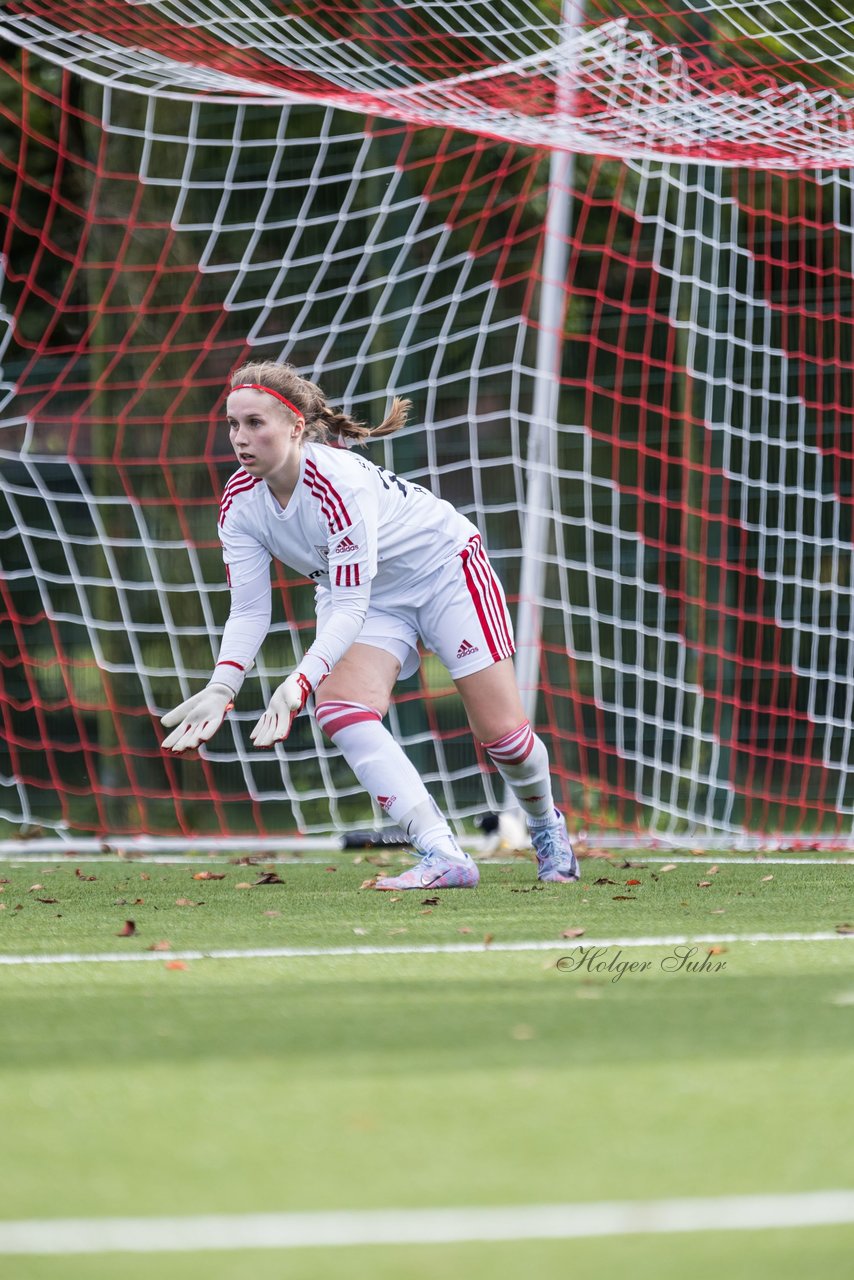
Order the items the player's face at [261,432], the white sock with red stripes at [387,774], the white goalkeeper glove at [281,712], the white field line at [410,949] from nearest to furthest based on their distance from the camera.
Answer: the white field line at [410,949]
the white goalkeeper glove at [281,712]
the player's face at [261,432]
the white sock with red stripes at [387,774]

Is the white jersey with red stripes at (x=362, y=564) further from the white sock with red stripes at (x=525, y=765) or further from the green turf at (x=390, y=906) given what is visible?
the green turf at (x=390, y=906)

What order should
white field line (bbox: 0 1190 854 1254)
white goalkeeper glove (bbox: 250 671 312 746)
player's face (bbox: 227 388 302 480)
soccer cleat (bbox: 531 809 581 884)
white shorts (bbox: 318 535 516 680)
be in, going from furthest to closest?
soccer cleat (bbox: 531 809 581 884) < white shorts (bbox: 318 535 516 680) < player's face (bbox: 227 388 302 480) < white goalkeeper glove (bbox: 250 671 312 746) < white field line (bbox: 0 1190 854 1254)

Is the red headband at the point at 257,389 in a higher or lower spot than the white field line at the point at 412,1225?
higher

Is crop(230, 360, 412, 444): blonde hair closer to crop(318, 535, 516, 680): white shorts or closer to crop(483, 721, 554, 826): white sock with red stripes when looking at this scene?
crop(318, 535, 516, 680): white shorts

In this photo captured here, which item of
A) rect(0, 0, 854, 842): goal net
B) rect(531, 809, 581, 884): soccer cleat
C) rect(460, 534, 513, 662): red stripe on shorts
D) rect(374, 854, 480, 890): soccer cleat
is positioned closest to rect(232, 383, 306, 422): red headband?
rect(460, 534, 513, 662): red stripe on shorts

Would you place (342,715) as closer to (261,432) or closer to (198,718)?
(198,718)

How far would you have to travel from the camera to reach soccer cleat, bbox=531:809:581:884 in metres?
5.44

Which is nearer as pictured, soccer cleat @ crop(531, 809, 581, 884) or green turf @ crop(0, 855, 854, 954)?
green turf @ crop(0, 855, 854, 954)

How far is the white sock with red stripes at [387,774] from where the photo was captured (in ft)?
16.4

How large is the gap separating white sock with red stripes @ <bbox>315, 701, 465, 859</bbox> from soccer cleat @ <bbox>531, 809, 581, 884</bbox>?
47 cm

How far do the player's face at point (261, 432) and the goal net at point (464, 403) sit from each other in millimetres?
3090

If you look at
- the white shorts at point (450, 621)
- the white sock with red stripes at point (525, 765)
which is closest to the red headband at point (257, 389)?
the white shorts at point (450, 621)

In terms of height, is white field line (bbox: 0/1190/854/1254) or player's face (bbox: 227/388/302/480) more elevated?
player's face (bbox: 227/388/302/480)

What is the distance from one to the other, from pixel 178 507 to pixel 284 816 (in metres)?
1.57
